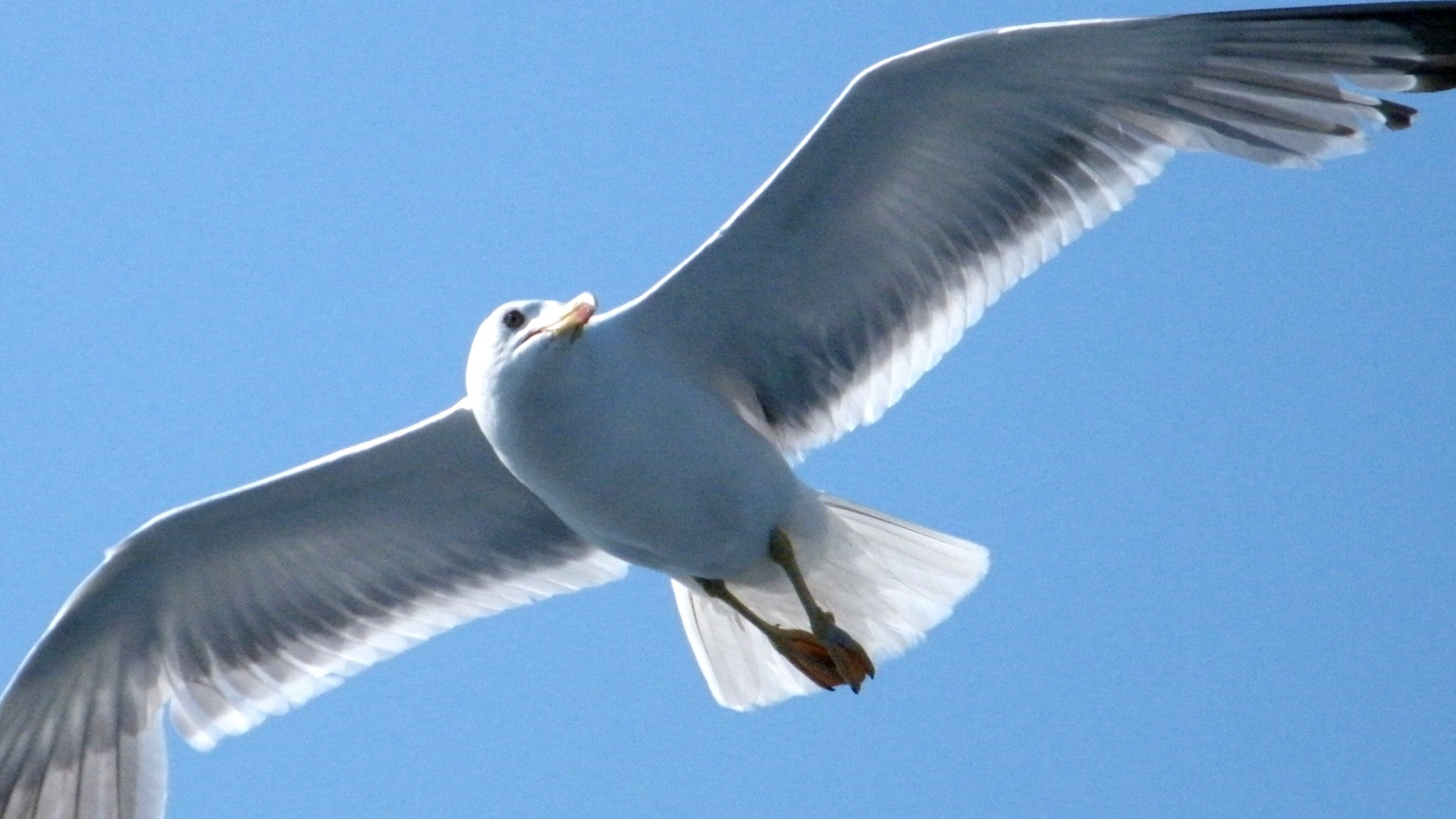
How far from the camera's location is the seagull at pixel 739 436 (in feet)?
19.9

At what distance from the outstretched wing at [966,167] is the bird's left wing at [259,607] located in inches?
35.7

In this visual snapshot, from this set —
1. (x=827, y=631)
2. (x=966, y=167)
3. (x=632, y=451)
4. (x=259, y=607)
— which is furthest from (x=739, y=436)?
(x=259, y=607)

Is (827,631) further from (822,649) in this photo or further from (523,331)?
(523,331)

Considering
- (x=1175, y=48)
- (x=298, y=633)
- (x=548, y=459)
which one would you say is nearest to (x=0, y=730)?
(x=298, y=633)

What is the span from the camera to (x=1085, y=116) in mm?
6281

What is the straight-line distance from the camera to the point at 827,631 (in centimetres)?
654

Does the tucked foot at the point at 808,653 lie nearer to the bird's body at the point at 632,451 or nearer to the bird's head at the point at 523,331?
the bird's body at the point at 632,451

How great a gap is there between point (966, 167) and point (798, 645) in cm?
146

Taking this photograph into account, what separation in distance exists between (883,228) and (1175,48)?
0.96 m

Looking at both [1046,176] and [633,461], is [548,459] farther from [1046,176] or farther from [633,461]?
[1046,176]

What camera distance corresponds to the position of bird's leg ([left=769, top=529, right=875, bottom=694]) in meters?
6.48

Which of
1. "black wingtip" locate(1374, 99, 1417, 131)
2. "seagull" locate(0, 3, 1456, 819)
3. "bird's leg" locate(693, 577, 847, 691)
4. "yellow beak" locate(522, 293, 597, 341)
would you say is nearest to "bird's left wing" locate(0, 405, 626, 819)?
"seagull" locate(0, 3, 1456, 819)

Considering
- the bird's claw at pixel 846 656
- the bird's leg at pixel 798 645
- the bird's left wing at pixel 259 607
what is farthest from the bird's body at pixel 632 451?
the bird's left wing at pixel 259 607

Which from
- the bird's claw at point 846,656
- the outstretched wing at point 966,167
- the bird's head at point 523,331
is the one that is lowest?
the bird's claw at point 846,656
